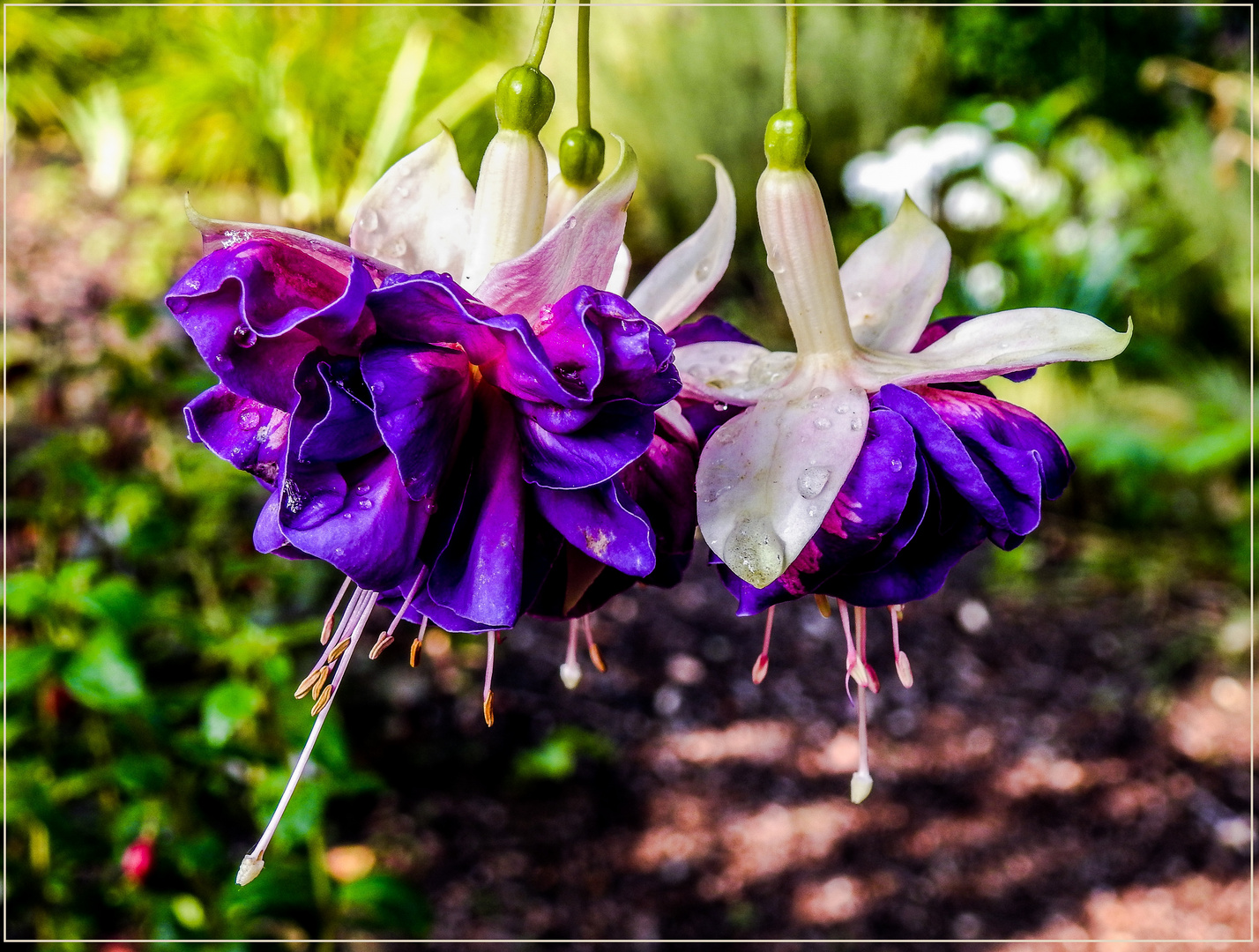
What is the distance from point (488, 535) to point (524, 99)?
18 cm

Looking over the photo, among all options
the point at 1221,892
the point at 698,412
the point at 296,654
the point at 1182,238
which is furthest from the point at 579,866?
the point at 1182,238

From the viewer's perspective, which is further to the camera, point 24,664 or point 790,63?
point 24,664

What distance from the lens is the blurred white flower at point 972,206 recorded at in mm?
2562

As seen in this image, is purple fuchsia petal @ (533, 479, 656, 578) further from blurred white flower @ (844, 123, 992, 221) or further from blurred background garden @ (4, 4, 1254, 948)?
blurred white flower @ (844, 123, 992, 221)

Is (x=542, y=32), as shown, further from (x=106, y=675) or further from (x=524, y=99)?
(x=106, y=675)

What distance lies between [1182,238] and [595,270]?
105 inches

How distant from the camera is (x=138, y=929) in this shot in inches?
42.0

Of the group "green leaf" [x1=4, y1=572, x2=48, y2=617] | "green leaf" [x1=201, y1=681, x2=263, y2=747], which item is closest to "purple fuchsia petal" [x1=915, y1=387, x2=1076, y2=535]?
"green leaf" [x1=201, y1=681, x2=263, y2=747]

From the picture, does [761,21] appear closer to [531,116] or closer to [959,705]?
[959,705]

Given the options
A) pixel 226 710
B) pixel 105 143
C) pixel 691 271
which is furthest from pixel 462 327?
pixel 105 143

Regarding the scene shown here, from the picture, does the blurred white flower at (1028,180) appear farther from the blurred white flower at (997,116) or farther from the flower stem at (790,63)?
the flower stem at (790,63)

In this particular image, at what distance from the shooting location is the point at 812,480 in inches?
13.0

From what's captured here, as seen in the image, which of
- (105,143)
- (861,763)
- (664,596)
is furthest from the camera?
(105,143)

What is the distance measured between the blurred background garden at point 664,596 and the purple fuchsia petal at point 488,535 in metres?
0.20
